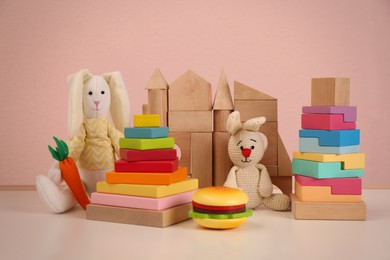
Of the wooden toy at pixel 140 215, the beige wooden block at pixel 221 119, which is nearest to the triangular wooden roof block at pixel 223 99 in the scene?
the beige wooden block at pixel 221 119

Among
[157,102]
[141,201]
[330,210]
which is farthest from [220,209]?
Result: [157,102]

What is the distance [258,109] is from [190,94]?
208 millimetres

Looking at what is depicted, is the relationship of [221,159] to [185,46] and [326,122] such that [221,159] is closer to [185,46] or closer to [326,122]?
[326,122]

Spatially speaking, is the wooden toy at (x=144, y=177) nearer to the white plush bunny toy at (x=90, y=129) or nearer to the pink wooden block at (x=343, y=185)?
the white plush bunny toy at (x=90, y=129)

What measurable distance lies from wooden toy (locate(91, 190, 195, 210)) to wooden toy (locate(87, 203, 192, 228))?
0.04 ft

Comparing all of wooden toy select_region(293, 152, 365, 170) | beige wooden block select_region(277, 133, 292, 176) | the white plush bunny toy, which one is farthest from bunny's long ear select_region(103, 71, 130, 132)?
wooden toy select_region(293, 152, 365, 170)

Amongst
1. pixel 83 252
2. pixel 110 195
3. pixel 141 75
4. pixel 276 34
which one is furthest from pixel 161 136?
pixel 276 34

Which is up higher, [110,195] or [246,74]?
[246,74]

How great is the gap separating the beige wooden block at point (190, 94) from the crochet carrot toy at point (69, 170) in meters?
0.34

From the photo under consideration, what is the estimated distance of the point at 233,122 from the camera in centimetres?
146

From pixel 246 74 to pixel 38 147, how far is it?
90cm

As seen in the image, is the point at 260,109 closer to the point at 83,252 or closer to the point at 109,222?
the point at 109,222

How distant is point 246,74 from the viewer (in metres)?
2.18

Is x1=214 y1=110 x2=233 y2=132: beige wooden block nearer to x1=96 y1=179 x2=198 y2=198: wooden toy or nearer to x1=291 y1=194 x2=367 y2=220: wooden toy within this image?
x1=96 y1=179 x2=198 y2=198: wooden toy
